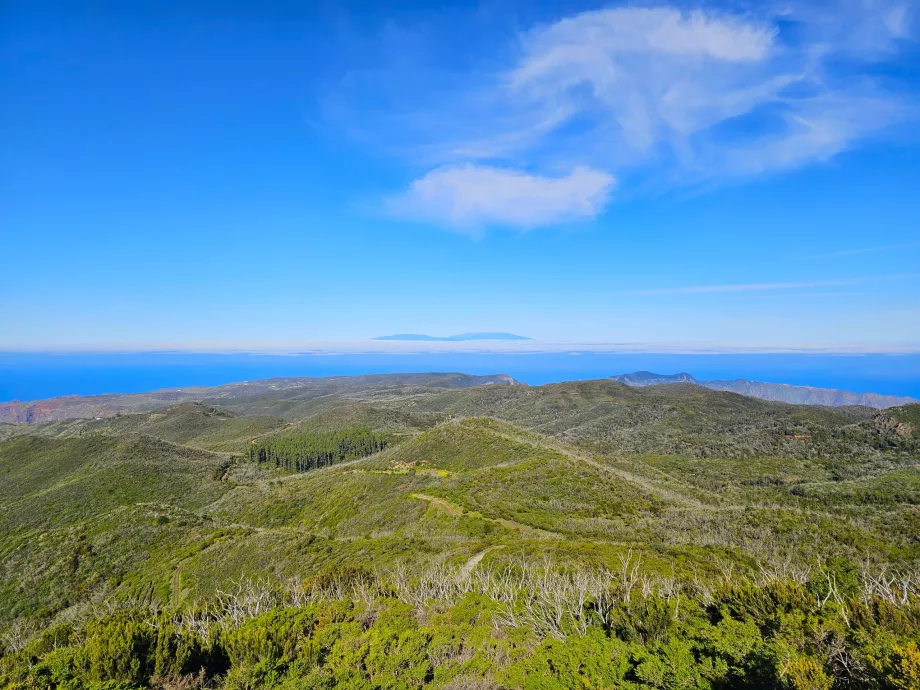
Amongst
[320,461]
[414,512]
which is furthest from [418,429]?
[414,512]

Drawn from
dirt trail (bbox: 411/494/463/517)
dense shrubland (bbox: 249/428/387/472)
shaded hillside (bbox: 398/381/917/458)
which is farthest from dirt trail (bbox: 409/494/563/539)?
shaded hillside (bbox: 398/381/917/458)

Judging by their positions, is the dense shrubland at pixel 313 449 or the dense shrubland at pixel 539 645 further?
the dense shrubland at pixel 313 449

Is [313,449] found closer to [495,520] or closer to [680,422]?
[495,520]

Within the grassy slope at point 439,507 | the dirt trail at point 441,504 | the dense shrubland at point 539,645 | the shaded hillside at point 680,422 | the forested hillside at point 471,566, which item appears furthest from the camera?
the shaded hillside at point 680,422

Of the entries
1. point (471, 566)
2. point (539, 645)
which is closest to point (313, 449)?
point (471, 566)

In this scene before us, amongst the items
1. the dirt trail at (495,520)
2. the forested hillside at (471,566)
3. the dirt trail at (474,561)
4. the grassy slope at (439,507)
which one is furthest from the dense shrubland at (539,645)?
the dirt trail at (495,520)

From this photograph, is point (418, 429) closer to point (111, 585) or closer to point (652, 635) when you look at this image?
point (111, 585)

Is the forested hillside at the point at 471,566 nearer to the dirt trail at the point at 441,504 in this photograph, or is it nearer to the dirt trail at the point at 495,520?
the dirt trail at the point at 495,520
